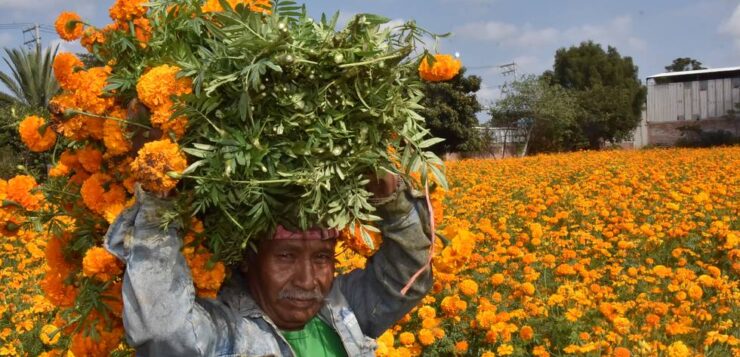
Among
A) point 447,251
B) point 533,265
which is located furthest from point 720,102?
point 447,251

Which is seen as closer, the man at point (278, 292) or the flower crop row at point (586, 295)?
the man at point (278, 292)

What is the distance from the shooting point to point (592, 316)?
444cm

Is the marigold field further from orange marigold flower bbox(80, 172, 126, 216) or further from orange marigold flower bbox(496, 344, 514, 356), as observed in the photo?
orange marigold flower bbox(80, 172, 126, 216)

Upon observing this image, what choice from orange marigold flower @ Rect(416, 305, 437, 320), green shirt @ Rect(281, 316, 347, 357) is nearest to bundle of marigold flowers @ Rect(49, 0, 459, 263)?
green shirt @ Rect(281, 316, 347, 357)

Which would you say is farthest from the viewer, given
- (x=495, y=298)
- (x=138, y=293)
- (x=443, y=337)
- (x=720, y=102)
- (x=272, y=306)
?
(x=720, y=102)

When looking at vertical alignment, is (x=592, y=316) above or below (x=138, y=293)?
below

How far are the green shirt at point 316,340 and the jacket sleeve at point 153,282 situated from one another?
17.4 inches

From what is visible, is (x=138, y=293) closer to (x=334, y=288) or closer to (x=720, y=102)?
(x=334, y=288)

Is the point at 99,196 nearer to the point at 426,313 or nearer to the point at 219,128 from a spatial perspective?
the point at 219,128

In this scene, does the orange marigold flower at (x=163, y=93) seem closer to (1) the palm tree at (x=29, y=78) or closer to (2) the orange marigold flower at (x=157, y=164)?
(2) the orange marigold flower at (x=157, y=164)

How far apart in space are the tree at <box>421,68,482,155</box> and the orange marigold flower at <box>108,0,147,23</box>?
31.7 meters

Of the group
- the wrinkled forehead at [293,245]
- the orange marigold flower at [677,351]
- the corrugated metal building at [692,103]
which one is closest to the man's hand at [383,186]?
the wrinkled forehead at [293,245]

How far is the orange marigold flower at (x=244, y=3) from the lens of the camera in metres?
1.94

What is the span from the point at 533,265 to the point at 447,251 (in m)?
2.97
